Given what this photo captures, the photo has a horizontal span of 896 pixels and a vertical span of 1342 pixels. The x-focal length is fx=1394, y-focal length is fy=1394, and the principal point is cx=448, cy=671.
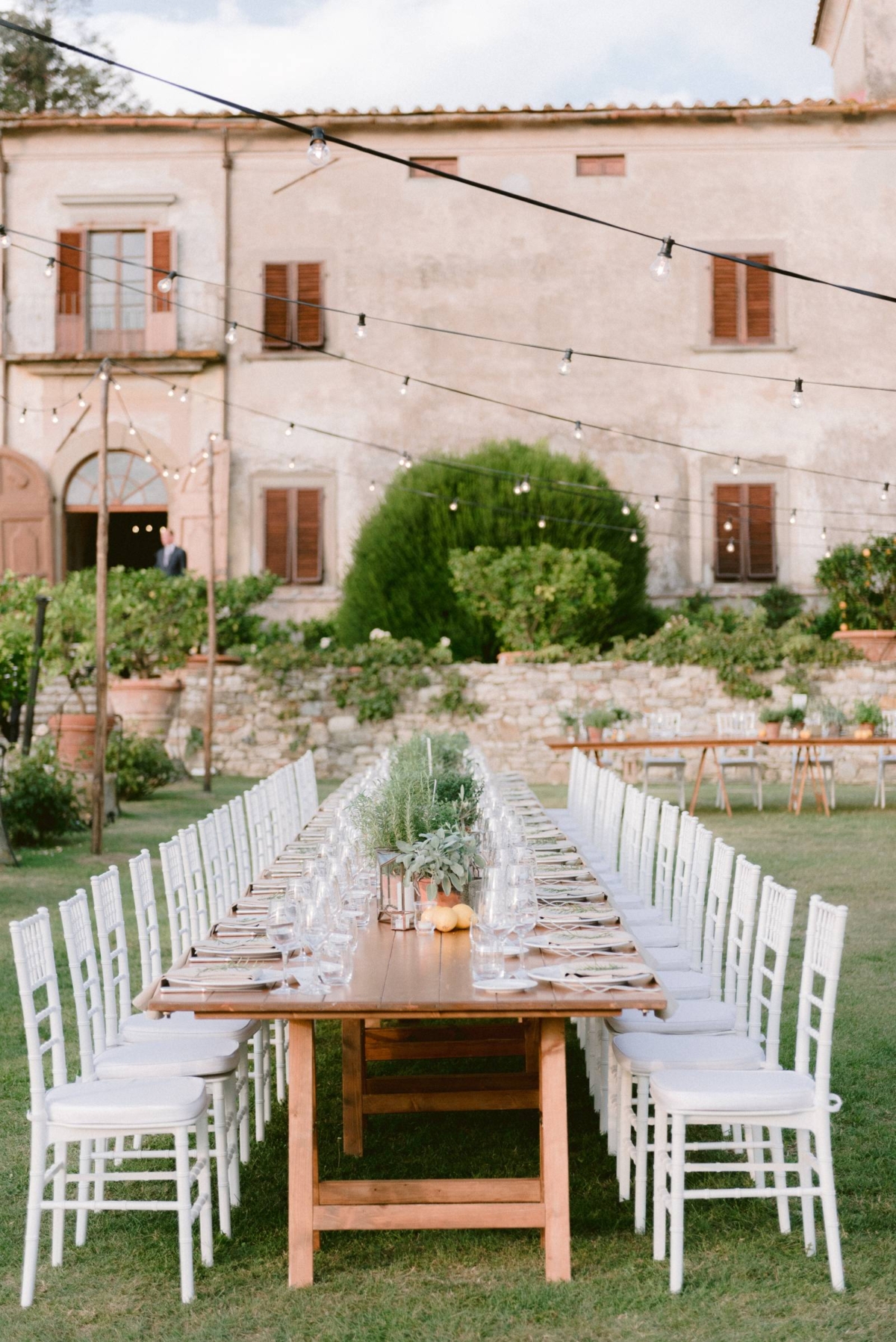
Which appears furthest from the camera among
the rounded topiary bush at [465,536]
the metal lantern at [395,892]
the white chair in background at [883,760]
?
the rounded topiary bush at [465,536]

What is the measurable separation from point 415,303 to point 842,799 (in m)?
8.30

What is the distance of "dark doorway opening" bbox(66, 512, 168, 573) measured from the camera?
59.2 ft

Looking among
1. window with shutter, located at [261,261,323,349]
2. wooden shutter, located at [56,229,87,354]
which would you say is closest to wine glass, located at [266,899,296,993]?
window with shutter, located at [261,261,323,349]

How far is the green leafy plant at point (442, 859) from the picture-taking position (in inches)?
148

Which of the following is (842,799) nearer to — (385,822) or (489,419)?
(489,419)

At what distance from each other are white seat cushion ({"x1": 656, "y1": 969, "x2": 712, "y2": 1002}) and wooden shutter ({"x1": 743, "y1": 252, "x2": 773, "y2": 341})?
14.3m

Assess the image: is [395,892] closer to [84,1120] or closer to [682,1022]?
[682,1022]

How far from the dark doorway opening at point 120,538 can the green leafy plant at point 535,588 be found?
16.5ft

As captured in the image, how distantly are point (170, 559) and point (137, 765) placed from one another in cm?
422

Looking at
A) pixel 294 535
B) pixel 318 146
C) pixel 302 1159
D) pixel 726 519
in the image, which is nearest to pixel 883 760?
pixel 726 519

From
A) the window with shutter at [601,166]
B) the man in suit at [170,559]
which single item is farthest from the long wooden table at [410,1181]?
the window with shutter at [601,166]

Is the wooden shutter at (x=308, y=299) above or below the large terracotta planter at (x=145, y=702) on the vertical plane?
above

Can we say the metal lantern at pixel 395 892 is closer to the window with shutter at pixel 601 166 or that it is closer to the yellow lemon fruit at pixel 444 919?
the yellow lemon fruit at pixel 444 919

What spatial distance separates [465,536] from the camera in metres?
16.1
